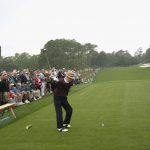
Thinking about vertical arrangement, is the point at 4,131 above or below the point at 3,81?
below

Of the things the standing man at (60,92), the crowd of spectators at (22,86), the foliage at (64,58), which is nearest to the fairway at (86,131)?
the standing man at (60,92)

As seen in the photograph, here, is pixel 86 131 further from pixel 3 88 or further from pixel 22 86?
pixel 22 86

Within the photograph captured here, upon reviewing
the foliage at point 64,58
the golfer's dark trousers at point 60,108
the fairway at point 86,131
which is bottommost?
the fairway at point 86,131

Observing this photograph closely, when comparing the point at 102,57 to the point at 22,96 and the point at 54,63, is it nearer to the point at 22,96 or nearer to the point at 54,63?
the point at 54,63

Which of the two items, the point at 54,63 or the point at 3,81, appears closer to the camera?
the point at 3,81

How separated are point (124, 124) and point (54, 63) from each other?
4100 inches

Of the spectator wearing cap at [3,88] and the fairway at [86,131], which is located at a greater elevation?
the spectator wearing cap at [3,88]

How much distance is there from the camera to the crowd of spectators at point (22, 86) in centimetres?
2112

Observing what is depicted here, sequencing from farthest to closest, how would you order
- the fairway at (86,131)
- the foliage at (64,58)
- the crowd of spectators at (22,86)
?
the foliage at (64,58) < the crowd of spectators at (22,86) < the fairway at (86,131)

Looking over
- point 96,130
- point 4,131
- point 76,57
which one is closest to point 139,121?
point 96,130

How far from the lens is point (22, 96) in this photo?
985 inches

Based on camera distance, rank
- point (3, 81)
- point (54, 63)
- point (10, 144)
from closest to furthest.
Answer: point (10, 144), point (3, 81), point (54, 63)

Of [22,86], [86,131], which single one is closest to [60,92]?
[86,131]

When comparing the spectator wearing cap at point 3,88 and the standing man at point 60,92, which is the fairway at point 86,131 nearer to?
the standing man at point 60,92
